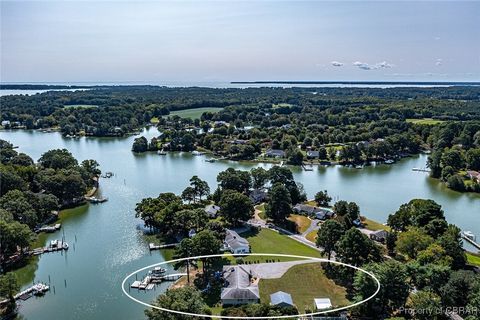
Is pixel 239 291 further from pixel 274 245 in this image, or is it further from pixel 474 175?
pixel 474 175

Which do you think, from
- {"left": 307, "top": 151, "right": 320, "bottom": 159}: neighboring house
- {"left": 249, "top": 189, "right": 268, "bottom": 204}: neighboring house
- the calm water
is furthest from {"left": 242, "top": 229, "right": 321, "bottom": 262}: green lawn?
{"left": 307, "top": 151, "right": 320, "bottom": 159}: neighboring house

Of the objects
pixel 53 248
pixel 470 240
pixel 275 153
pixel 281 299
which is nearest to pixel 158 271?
pixel 281 299

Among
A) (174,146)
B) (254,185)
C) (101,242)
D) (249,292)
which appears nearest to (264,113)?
(174,146)

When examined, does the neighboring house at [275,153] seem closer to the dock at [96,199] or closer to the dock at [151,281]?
the dock at [96,199]

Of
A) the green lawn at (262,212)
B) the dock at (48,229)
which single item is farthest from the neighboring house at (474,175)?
the dock at (48,229)

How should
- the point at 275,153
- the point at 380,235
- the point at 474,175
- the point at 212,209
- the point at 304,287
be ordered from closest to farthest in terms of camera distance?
the point at 304,287
the point at 380,235
the point at 212,209
the point at 474,175
the point at 275,153

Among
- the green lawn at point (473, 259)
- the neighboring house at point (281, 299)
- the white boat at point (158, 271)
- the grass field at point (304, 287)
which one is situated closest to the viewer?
the neighboring house at point (281, 299)

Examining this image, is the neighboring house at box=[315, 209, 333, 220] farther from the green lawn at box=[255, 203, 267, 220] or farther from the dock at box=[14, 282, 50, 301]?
the dock at box=[14, 282, 50, 301]
